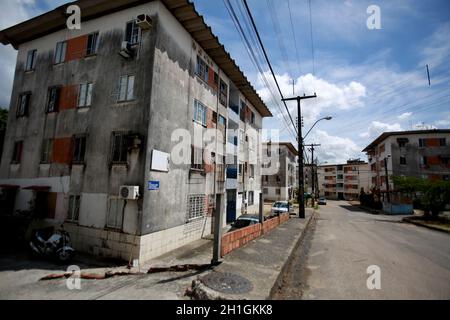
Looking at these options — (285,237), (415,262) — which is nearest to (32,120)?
(285,237)

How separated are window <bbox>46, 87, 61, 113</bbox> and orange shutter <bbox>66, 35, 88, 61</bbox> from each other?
1.93 meters

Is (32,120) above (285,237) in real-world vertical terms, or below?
above

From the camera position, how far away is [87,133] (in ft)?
35.7

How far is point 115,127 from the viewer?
10250mm

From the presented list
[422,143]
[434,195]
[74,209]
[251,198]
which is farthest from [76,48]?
[422,143]

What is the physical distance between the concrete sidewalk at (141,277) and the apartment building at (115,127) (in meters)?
1.35

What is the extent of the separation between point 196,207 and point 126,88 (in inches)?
298

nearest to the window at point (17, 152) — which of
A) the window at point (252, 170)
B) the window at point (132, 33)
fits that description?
the window at point (132, 33)

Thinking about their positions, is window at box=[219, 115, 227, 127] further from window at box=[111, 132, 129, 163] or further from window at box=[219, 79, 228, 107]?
window at box=[111, 132, 129, 163]

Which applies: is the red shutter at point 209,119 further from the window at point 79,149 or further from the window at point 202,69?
the window at point 79,149

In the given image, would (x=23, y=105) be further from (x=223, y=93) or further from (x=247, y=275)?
(x=247, y=275)
